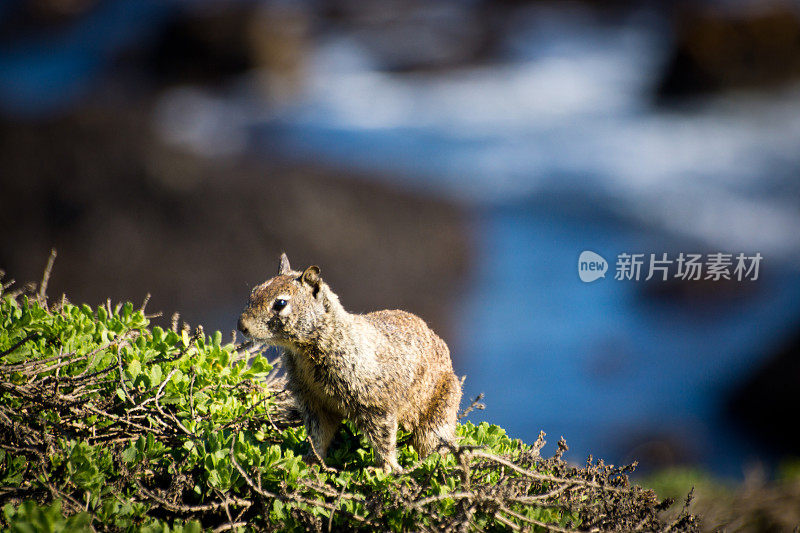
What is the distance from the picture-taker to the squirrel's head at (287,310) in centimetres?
355

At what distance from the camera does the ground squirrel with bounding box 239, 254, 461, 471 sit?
11.9ft

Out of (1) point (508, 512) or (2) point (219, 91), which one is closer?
(1) point (508, 512)

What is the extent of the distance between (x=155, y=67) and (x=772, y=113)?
1700cm

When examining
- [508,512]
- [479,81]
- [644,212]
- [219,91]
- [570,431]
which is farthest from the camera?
[479,81]

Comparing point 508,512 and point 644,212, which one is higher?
point 644,212

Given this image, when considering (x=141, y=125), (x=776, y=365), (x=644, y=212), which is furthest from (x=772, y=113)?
(x=141, y=125)

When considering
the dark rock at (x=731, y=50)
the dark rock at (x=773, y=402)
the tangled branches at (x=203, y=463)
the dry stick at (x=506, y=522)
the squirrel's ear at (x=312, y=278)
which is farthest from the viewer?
the dark rock at (x=731, y=50)

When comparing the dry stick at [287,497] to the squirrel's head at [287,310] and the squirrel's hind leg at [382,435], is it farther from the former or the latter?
the squirrel's head at [287,310]

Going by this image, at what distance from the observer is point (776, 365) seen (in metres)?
11.3

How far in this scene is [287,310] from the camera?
11.8 feet

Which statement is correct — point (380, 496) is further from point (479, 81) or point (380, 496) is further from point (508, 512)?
point (479, 81)

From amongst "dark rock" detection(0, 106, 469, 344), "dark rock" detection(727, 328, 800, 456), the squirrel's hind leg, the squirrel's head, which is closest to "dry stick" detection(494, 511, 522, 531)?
the squirrel's hind leg
